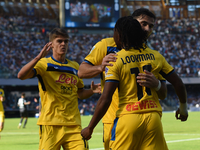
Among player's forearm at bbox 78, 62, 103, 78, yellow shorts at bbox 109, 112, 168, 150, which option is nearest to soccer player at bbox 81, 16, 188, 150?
yellow shorts at bbox 109, 112, 168, 150

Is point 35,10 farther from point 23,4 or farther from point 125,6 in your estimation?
point 125,6

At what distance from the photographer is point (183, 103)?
13.2ft

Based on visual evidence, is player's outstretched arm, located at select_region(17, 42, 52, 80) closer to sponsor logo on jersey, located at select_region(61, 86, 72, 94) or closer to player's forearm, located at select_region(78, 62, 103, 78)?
sponsor logo on jersey, located at select_region(61, 86, 72, 94)

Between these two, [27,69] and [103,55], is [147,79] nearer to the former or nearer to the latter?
[103,55]

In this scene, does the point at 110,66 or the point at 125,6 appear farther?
the point at 125,6

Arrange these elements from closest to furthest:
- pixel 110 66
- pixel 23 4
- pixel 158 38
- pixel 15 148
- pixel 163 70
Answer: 1. pixel 110 66
2. pixel 163 70
3. pixel 15 148
4. pixel 158 38
5. pixel 23 4

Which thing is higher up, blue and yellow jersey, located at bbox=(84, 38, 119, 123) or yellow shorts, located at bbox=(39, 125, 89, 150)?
blue and yellow jersey, located at bbox=(84, 38, 119, 123)

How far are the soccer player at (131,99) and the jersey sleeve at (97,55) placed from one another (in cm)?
47

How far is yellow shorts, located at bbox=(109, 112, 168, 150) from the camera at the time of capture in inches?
129

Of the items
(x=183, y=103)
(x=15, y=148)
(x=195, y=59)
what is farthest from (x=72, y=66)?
(x=195, y=59)

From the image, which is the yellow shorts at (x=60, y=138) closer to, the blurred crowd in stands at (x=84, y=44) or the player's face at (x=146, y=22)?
the player's face at (x=146, y=22)

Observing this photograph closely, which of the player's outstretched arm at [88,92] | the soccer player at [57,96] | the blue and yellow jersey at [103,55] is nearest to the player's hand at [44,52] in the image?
the soccer player at [57,96]

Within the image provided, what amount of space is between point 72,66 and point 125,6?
5109 cm

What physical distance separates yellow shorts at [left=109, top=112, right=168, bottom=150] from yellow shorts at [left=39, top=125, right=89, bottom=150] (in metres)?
1.66
